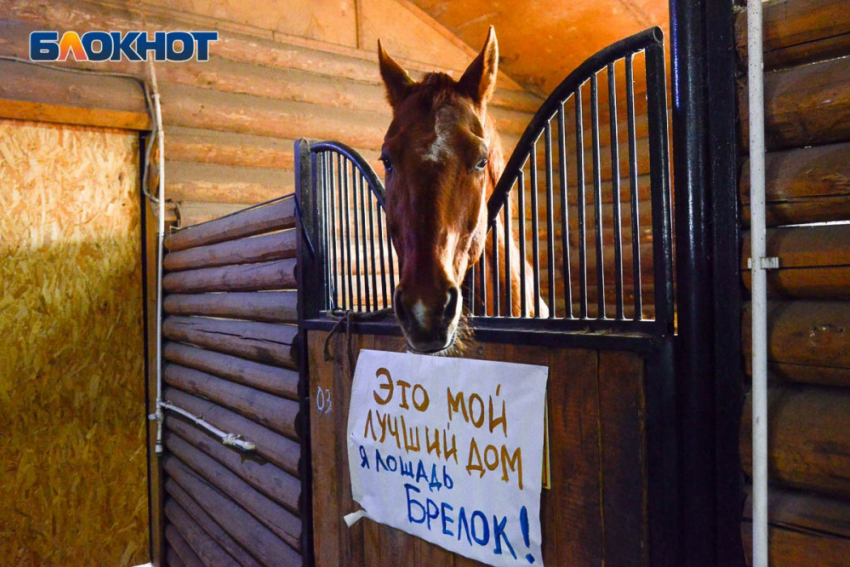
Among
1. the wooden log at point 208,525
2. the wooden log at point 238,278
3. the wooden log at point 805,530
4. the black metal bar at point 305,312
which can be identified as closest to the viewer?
the wooden log at point 805,530

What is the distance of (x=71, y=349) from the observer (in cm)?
407

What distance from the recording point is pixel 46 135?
158 inches

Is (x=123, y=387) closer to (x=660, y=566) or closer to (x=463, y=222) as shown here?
(x=463, y=222)

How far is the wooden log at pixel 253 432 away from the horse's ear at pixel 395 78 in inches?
60.1

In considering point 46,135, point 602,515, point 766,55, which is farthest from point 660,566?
point 46,135

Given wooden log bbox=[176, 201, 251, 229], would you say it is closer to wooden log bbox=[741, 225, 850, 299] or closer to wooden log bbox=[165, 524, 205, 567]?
wooden log bbox=[165, 524, 205, 567]

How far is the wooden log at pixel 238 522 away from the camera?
2.64 metres

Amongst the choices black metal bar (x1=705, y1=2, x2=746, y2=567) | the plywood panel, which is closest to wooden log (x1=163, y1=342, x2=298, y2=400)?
the plywood panel

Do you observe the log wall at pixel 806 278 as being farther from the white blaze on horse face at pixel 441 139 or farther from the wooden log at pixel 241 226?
the wooden log at pixel 241 226

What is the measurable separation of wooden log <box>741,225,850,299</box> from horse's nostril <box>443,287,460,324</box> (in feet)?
1.97

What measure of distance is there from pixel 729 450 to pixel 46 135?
4.55 metres

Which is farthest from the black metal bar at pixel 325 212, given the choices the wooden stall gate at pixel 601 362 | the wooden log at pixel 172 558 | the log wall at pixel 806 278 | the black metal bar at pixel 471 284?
the wooden log at pixel 172 558

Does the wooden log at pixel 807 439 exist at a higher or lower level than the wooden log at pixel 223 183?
lower

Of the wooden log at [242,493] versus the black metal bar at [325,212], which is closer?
the black metal bar at [325,212]
